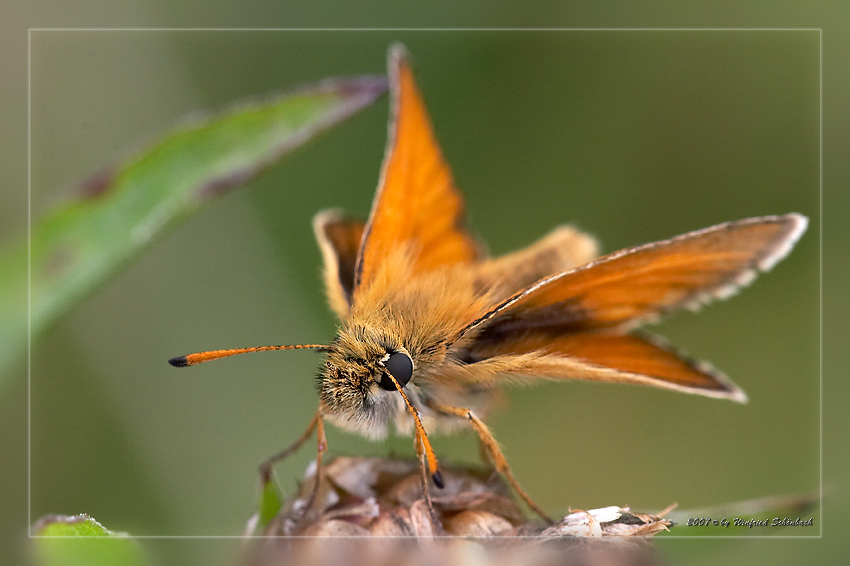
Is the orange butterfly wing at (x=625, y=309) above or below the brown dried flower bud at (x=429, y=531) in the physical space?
above

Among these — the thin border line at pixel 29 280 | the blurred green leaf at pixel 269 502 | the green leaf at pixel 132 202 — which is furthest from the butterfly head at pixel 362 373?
the thin border line at pixel 29 280

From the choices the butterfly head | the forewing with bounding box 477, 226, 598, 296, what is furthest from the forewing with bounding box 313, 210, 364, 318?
the forewing with bounding box 477, 226, 598, 296

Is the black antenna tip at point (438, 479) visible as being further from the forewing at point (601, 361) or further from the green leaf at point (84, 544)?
the green leaf at point (84, 544)

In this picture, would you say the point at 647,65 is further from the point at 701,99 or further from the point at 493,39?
the point at 493,39

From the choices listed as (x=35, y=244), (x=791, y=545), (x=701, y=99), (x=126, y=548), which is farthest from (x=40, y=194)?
(x=701, y=99)

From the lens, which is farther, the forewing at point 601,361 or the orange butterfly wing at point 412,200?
the orange butterfly wing at point 412,200
